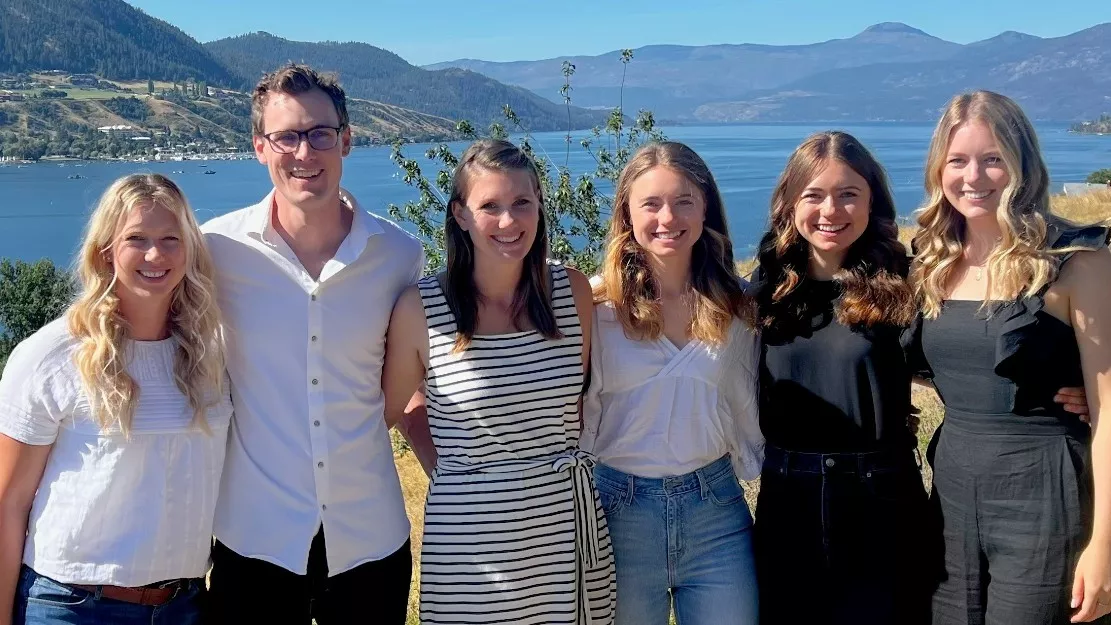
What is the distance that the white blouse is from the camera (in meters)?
2.45

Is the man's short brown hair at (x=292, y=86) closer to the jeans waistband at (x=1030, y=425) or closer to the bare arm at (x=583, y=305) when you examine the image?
the bare arm at (x=583, y=305)

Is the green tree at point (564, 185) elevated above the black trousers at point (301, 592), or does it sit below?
above

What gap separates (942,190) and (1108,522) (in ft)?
3.77

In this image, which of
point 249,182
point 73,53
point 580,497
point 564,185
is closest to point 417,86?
point 249,182

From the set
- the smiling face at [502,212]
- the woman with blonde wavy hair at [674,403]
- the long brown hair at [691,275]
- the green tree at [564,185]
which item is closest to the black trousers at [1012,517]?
the woman with blonde wavy hair at [674,403]

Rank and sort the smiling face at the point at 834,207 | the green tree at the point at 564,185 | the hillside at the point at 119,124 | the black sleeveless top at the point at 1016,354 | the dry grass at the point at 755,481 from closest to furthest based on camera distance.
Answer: the black sleeveless top at the point at 1016,354, the smiling face at the point at 834,207, the dry grass at the point at 755,481, the green tree at the point at 564,185, the hillside at the point at 119,124

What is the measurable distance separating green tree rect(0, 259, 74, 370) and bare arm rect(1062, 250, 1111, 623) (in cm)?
4351

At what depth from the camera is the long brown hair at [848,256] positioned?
115 inches

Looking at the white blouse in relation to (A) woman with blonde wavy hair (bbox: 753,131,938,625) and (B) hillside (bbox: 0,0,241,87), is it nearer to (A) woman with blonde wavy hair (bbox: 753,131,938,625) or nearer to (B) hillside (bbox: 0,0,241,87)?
(A) woman with blonde wavy hair (bbox: 753,131,938,625)

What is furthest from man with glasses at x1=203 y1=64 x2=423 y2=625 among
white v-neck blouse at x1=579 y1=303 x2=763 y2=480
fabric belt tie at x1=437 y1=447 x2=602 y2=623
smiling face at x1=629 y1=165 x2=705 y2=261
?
smiling face at x1=629 y1=165 x2=705 y2=261

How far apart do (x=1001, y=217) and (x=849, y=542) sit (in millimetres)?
1129

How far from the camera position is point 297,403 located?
2781mm

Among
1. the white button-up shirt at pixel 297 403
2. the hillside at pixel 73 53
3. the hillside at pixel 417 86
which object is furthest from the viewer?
the hillside at pixel 73 53

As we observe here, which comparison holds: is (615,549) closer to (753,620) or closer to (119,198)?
(753,620)
